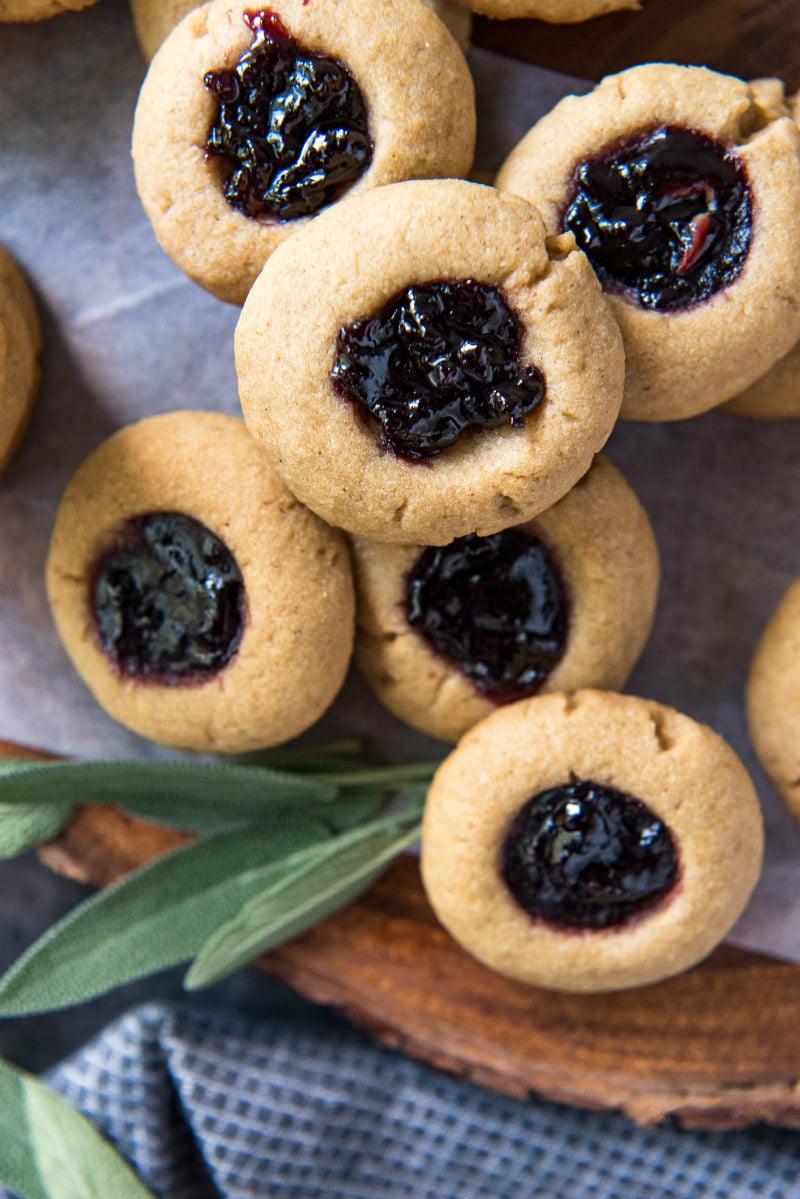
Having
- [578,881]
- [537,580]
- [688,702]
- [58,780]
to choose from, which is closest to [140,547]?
[58,780]

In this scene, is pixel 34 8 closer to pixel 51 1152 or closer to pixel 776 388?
pixel 776 388

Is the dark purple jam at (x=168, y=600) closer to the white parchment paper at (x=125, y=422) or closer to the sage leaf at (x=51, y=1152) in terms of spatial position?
the white parchment paper at (x=125, y=422)

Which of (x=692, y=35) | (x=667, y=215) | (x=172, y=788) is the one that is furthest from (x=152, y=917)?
(x=692, y=35)

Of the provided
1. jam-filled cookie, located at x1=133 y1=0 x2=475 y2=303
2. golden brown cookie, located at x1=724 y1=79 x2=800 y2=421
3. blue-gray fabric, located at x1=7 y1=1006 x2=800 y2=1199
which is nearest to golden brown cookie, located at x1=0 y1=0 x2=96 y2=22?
jam-filled cookie, located at x1=133 y1=0 x2=475 y2=303

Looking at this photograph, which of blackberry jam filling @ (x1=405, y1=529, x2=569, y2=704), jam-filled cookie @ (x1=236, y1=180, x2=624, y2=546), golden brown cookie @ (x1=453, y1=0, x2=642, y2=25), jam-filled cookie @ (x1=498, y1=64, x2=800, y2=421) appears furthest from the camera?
blackberry jam filling @ (x1=405, y1=529, x2=569, y2=704)

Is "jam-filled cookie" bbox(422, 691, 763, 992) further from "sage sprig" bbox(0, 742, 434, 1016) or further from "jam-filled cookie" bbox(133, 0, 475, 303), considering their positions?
"jam-filled cookie" bbox(133, 0, 475, 303)

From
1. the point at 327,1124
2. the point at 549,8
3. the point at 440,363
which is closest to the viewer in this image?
the point at 440,363

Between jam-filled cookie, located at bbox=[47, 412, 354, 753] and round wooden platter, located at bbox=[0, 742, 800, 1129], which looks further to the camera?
round wooden platter, located at bbox=[0, 742, 800, 1129]
